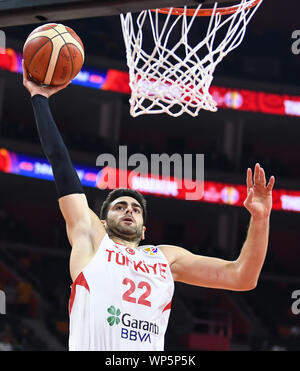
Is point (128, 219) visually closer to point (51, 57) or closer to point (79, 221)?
point (79, 221)

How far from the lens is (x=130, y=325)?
3137 millimetres

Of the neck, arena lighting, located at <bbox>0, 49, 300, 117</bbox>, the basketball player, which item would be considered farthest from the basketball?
arena lighting, located at <bbox>0, 49, 300, 117</bbox>

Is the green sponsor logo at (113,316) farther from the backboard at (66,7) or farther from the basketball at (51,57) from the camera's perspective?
the backboard at (66,7)

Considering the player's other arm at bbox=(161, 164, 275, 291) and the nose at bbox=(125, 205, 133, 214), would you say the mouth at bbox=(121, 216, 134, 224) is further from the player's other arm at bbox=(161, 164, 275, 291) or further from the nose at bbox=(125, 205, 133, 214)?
the player's other arm at bbox=(161, 164, 275, 291)

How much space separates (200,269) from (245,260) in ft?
0.89

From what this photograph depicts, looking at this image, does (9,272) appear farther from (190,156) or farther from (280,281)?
(280,281)

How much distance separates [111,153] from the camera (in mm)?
14539

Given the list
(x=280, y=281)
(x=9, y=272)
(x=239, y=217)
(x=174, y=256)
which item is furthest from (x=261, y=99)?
(x=174, y=256)

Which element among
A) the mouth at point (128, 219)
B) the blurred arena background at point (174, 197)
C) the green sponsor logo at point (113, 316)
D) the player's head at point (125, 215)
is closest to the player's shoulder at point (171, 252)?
the player's head at point (125, 215)

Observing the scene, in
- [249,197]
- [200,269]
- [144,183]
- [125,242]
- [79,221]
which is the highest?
[144,183]

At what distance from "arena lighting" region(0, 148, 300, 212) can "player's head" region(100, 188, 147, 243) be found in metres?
10.1

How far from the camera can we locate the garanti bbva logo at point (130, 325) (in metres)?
3.12

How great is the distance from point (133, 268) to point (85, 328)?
396 millimetres

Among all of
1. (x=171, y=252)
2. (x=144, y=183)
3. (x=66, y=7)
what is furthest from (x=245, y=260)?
(x=144, y=183)
